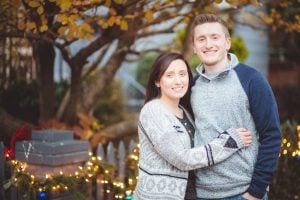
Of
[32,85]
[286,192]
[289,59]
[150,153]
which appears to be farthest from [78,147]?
[289,59]

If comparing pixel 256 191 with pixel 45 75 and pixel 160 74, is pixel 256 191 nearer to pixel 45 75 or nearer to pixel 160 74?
pixel 160 74

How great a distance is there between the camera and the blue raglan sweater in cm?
249

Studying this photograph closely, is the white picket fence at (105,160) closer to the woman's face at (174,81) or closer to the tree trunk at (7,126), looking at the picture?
the tree trunk at (7,126)

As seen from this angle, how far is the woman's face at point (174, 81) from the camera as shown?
8.84ft

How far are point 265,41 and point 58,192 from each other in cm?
1148

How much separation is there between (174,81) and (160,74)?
106 millimetres

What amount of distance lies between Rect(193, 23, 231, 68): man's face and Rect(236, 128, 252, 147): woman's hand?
45 cm

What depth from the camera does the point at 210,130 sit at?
8.59ft

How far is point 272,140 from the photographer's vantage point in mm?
2494

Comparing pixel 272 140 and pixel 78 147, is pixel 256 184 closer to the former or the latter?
pixel 272 140

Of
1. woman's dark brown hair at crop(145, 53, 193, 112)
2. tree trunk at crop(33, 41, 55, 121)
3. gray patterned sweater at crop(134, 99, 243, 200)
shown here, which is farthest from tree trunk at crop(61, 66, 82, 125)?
gray patterned sweater at crop(134, 99, 243, 200)

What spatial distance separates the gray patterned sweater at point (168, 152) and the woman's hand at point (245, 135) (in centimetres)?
3

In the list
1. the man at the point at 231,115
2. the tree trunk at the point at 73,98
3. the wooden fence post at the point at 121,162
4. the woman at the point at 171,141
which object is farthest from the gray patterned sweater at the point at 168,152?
the tree trunk at the point at 73,98

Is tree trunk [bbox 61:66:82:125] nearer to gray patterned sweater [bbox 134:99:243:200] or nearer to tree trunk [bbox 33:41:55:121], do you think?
tree trunk [bbox 33:41:55:121]
